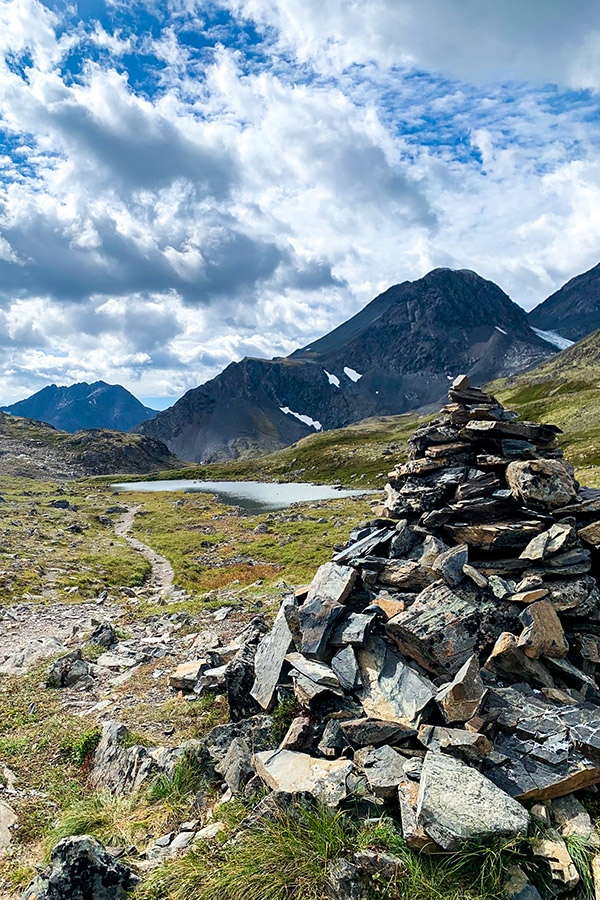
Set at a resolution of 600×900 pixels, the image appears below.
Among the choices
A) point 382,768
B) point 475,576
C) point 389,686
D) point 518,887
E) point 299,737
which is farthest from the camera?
point 475,576

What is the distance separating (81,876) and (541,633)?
9456mm

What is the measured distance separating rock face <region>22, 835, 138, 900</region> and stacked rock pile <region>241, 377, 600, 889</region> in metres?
2.71

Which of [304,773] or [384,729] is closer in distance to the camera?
[304,773]

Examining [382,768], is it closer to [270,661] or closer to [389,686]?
[389,686]

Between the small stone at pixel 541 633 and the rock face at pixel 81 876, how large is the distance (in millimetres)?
8448

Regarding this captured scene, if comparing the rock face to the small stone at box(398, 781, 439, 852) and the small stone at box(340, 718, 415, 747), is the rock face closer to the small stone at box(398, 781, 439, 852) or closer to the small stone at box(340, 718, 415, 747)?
the small stone at box(340, 718, 415, 747)

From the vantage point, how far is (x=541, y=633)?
954 cm

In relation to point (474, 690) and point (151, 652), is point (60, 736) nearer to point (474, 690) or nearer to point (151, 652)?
point (151, 652)

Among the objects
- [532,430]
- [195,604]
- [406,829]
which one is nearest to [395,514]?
[532,430]

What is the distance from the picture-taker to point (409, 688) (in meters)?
9.29

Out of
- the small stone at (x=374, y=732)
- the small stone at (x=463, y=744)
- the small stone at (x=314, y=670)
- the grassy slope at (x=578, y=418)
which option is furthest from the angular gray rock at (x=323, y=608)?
the grassy slope at (x=578, y=418)

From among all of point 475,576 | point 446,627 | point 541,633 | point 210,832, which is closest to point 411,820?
point 210,832

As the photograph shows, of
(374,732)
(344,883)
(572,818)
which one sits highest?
(374,732)

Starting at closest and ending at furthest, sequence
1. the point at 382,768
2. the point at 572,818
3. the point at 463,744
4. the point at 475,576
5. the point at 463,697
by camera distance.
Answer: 1. the point at 572,818
2. the point at 463,744
3. the point at 382,768
4. the point at 463,697
5. the point at 475,576
